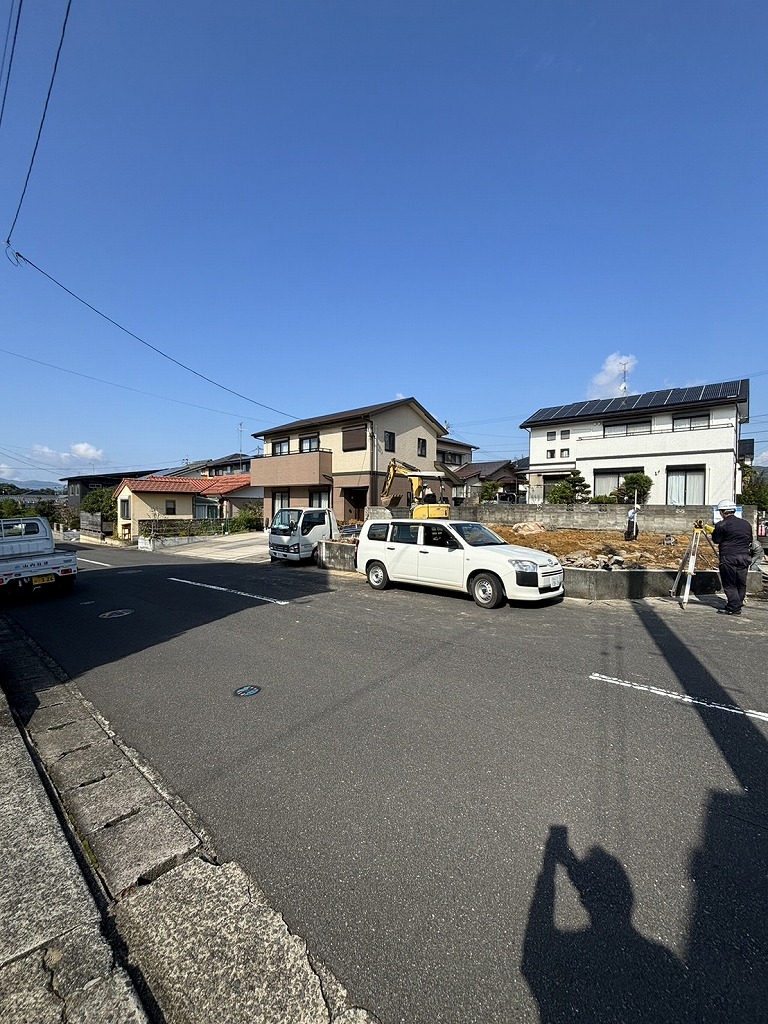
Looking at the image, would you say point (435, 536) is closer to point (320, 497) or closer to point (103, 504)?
point (320, 497)

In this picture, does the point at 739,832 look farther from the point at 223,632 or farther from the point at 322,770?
the point at 223,632

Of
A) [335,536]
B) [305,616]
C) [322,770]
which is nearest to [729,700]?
[322,770]

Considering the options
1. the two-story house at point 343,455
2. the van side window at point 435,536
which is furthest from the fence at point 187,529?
the van side window at point 435,536

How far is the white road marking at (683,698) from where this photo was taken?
4082 millimetres

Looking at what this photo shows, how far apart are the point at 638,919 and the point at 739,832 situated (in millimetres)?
1052

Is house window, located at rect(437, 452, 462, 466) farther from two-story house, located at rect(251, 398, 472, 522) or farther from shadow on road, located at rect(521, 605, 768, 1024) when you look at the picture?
shadow on road, located at rect(521, 605, 768, 1024)

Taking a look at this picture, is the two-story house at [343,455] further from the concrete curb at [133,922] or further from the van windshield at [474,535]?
the concrete curb at [133,922]

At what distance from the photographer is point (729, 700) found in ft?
14.3

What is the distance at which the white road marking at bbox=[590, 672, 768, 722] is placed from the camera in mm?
4082

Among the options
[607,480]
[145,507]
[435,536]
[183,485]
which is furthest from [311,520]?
[183,485]

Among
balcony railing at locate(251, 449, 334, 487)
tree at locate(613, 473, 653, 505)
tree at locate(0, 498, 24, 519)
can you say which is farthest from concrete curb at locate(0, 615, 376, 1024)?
tree at locate(0, 498, 24, 519)

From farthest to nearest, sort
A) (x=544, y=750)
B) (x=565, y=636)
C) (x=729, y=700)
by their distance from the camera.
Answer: (x=565, y=636) → (x=729, y=700) → (x=544, y=750)

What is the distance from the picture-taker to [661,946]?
1954mm

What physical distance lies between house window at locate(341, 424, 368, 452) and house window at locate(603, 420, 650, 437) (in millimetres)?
15006
